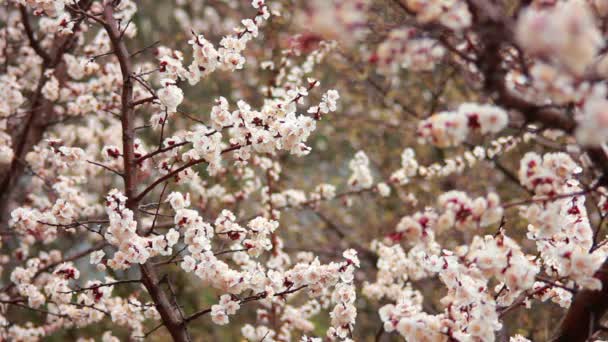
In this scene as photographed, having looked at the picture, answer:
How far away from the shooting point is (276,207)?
5.70 m

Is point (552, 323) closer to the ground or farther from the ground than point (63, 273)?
closer to the ground

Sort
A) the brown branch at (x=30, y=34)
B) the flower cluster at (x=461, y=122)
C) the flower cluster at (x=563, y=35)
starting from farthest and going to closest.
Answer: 1. the brown branch at (x=30, y=34)
2. the flower cluster at (x=461, y=122)
3. the flower cluster at (x=563, y=35)

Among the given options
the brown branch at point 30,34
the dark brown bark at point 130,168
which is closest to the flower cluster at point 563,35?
the dark brown bark at point 130,168

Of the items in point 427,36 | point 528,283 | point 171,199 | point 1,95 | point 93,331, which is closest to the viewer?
point 427,36

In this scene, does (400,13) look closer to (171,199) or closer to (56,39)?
(171,199)

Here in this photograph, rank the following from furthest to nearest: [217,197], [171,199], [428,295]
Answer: [428,295] → [217,197] → [171,199]

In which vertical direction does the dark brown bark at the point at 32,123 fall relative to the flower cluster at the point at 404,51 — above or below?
above

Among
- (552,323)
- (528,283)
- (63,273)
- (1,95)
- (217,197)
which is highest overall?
(1,95)

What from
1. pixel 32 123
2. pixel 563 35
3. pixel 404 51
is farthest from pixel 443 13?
pixel 32 123

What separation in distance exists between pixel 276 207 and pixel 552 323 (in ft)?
8.57

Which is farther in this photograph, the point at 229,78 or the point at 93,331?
the point at 229,78

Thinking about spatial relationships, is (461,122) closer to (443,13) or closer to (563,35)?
(443,13)

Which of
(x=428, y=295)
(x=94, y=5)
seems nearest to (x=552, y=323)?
(x=428, y=295)

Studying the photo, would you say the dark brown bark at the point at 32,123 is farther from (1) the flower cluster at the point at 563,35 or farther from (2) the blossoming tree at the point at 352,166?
(1) the flower cluster at the point at 563,35
